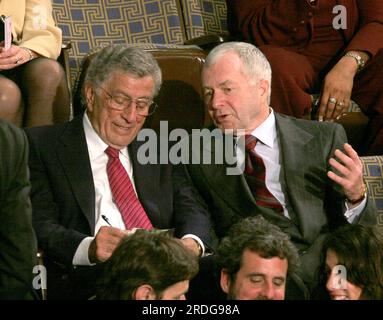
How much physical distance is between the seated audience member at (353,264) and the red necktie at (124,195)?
390 millimetres

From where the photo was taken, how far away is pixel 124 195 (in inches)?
78.0

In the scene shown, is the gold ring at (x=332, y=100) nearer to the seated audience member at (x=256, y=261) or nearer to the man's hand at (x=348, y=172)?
the man's hand at (x=348, y=172)

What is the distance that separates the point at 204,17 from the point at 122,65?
30.4 inches

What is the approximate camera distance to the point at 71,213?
1914mm

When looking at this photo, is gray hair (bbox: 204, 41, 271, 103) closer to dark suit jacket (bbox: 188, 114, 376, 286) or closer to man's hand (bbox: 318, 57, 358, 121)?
dark suit jacket (bbox: 188, 114, 376, 286)

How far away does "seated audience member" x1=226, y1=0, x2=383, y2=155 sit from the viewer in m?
2.43

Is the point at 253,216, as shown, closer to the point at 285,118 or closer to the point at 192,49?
the point at 285,118

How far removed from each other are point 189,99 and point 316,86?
40 cm

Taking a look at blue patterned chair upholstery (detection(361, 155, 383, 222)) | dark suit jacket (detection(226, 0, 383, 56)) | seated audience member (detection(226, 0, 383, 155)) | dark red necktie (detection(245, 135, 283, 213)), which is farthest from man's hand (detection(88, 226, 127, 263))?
dark suit jacket (detection(226, 0, 383, 56))

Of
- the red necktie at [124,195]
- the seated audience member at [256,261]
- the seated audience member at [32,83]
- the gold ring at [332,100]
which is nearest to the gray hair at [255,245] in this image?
the seated audience member at [256,261]

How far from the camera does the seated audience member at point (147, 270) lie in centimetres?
156

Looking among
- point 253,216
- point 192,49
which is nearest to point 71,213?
point 253,216

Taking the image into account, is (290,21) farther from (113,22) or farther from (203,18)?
(113,22)

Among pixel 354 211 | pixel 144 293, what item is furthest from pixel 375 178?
pixel 144 293
